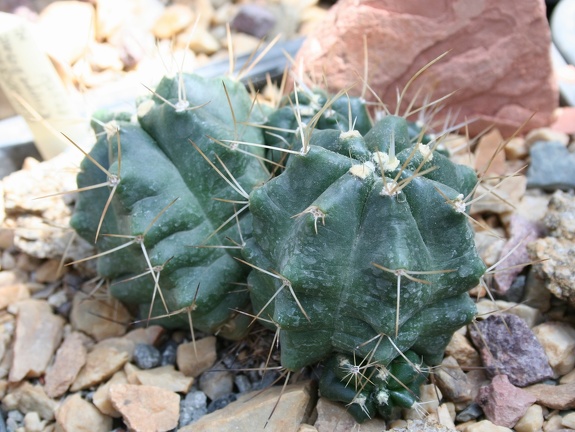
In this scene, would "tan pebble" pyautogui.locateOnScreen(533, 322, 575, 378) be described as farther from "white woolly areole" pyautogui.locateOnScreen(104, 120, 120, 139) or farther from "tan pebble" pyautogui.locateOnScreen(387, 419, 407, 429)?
"white woolly areole" pyautogui.locateOnScreen(104, 120, 120, 139)

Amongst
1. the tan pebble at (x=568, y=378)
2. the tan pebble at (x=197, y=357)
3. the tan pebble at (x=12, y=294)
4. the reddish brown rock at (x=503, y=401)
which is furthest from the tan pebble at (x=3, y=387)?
the tan pebble at (x=568, y=378)

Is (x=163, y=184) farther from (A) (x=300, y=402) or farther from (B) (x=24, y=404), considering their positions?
(B) (x=24, y=404)

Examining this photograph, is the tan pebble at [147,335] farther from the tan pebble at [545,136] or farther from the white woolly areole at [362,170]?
the tan pebble at [545,136]

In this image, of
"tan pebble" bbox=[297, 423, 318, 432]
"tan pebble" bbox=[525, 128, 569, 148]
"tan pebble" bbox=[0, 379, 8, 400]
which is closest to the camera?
"tan pebble" bbox=[297, 423, 318, 432]

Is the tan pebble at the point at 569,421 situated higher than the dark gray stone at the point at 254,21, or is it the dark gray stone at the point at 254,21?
the dark gray stone at the point at 254,21

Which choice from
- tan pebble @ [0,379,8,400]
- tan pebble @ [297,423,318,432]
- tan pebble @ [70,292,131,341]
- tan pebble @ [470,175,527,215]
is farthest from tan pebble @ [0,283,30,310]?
tan pebble @ [470,175,527,215]

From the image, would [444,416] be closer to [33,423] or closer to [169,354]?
[169,354]
